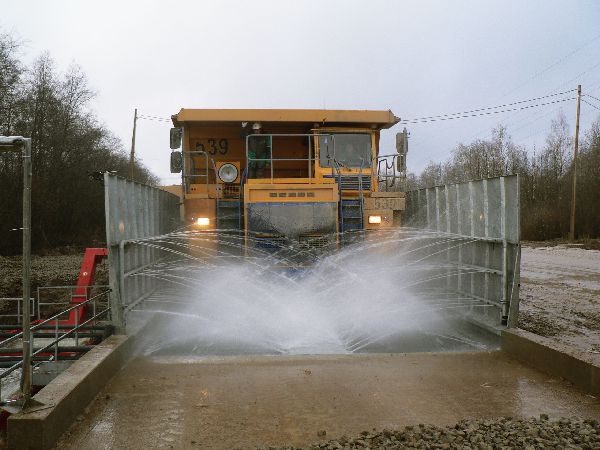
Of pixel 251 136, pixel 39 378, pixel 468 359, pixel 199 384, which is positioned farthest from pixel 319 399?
pixel 251 136

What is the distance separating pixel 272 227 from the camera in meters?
9.90

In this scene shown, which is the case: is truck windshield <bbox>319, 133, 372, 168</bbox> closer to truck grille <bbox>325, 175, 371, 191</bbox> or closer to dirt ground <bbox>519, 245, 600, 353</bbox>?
Result: truck grille <bbox>325, 175, 371, 191</bbox>

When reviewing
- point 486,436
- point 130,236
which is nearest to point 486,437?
point 486,436

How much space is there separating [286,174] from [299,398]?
24.3 feet

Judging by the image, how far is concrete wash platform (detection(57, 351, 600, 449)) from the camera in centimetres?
461

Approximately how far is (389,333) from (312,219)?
2.51m

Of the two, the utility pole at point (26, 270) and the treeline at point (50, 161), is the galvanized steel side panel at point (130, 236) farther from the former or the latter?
the treeline at point (50, 161)

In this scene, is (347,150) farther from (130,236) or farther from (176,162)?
(130,236)

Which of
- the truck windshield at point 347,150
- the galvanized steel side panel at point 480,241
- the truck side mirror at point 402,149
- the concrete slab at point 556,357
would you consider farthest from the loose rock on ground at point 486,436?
the truck windshield at point 347,150

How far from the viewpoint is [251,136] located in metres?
11.3

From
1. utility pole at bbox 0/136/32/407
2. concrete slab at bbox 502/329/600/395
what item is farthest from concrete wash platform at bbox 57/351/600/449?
utility pole at bbox 0/136/32/407

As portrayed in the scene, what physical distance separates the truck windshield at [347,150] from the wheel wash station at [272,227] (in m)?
0.02

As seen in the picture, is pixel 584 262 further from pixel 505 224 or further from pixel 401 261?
pixel 505 224

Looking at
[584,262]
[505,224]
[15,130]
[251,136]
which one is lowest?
[584,262]
